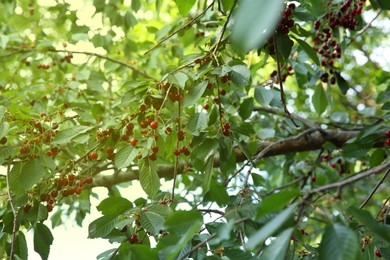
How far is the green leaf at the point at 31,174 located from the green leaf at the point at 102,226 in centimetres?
28

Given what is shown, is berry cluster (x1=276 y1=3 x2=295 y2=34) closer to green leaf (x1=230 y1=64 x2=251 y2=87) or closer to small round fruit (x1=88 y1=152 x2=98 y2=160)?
green leaf (x1=230 y1=64 x2=251 y2=87)

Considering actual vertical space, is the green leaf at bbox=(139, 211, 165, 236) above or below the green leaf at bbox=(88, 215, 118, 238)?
below

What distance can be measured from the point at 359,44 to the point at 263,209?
5146 mm

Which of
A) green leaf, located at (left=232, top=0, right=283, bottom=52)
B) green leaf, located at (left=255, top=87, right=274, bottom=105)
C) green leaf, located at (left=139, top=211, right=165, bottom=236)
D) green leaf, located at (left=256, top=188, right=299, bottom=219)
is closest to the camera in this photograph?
green leaf, located at (left=232, top=0, right=283, bottom=52)

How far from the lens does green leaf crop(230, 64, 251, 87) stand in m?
1.41

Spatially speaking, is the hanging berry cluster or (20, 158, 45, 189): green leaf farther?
the hanging berry cluster

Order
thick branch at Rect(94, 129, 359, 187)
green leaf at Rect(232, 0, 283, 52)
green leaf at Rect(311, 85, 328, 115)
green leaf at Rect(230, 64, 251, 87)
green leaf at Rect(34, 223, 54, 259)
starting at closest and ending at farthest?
1. green leaf at Rect(232, 0, 283, 52)
2. green leaf at Rect(230, 64, 251, 87)
3. green leaf at Rect(34, 223, 54, 259)
4. green leaf at Rect(311, 85, 328, 115)
5. thick branch at Rect(94, 129, 359, 187)

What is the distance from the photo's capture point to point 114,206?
1.32m

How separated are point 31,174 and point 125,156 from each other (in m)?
0.32

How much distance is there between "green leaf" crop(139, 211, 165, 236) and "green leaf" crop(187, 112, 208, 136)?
0.33m

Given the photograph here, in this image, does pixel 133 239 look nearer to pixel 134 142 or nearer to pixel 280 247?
pixel 134 142

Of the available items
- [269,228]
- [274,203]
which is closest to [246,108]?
[274,203]

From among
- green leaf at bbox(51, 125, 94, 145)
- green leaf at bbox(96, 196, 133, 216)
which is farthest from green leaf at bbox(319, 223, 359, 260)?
green leaf at bbox(51, 125, 94, 145)

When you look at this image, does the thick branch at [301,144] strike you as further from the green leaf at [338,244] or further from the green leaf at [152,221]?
the green leaf at [338,244]
